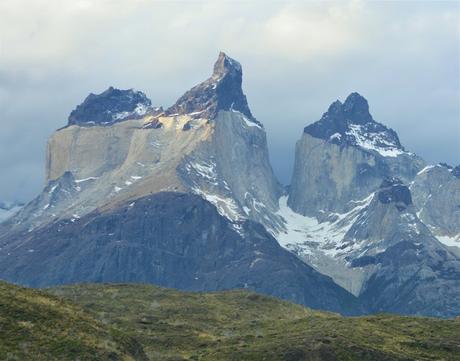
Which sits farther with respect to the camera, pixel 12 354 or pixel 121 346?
pixel 121 346

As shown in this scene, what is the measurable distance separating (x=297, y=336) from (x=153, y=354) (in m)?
27.1

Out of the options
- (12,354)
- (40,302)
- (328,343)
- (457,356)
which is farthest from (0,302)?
(457,356)

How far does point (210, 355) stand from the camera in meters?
184

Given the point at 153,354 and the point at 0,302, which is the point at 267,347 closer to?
the point at 153,354

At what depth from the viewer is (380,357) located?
7116 inches

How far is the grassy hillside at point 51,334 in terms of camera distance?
404 feet

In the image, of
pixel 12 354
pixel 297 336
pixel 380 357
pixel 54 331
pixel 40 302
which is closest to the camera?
pixel 12 354

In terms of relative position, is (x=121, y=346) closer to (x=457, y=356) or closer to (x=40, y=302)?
(x=40, y=302)

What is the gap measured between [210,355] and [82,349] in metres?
59.7

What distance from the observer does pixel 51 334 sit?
12875 cm

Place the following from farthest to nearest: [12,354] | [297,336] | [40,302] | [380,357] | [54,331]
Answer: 1. [297,336]
2. [380,357]
3. [40,302]
4. [54,331]
5. [12,354]

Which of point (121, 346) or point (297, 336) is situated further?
point (297, 336)

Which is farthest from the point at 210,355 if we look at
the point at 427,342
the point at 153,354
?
the point at 427,342

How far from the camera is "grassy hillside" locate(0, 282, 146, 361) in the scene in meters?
123
